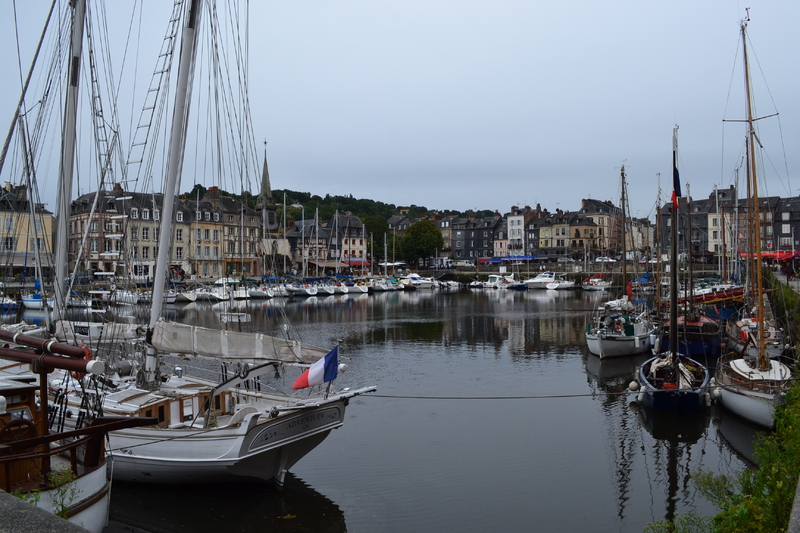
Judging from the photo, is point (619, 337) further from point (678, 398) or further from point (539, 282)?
point (539, 282)

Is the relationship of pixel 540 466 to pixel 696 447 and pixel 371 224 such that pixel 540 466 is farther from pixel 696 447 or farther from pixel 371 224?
pixel 371 224

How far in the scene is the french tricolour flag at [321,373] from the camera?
47.5 feet

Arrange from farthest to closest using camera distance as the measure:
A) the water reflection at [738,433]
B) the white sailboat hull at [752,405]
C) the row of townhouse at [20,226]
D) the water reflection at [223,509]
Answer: the white sailboat hull at [752,405], the water reflection at [738,433], the row of townhouse at [20,226], the water reflection at [223,509]

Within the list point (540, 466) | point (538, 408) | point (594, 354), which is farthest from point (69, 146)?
point (594, 354)

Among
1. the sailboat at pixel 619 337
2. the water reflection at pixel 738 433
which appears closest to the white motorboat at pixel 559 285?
the sailboat at pixel 619 337

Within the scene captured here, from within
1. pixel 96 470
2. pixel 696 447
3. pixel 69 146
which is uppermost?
pixel 69 146

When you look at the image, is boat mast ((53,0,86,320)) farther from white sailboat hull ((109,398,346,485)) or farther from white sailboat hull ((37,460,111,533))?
white sailboat hull ((37,460,111,533))

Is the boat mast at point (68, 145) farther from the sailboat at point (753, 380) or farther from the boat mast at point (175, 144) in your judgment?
the sailboat at point (753, 380)

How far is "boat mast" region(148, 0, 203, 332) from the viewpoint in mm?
17031

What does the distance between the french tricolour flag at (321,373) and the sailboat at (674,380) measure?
46.4ft

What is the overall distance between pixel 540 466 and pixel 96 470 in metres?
12.4

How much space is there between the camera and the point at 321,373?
47.9ft

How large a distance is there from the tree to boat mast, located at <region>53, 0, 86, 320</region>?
4842 inches

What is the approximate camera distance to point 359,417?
24.2m
